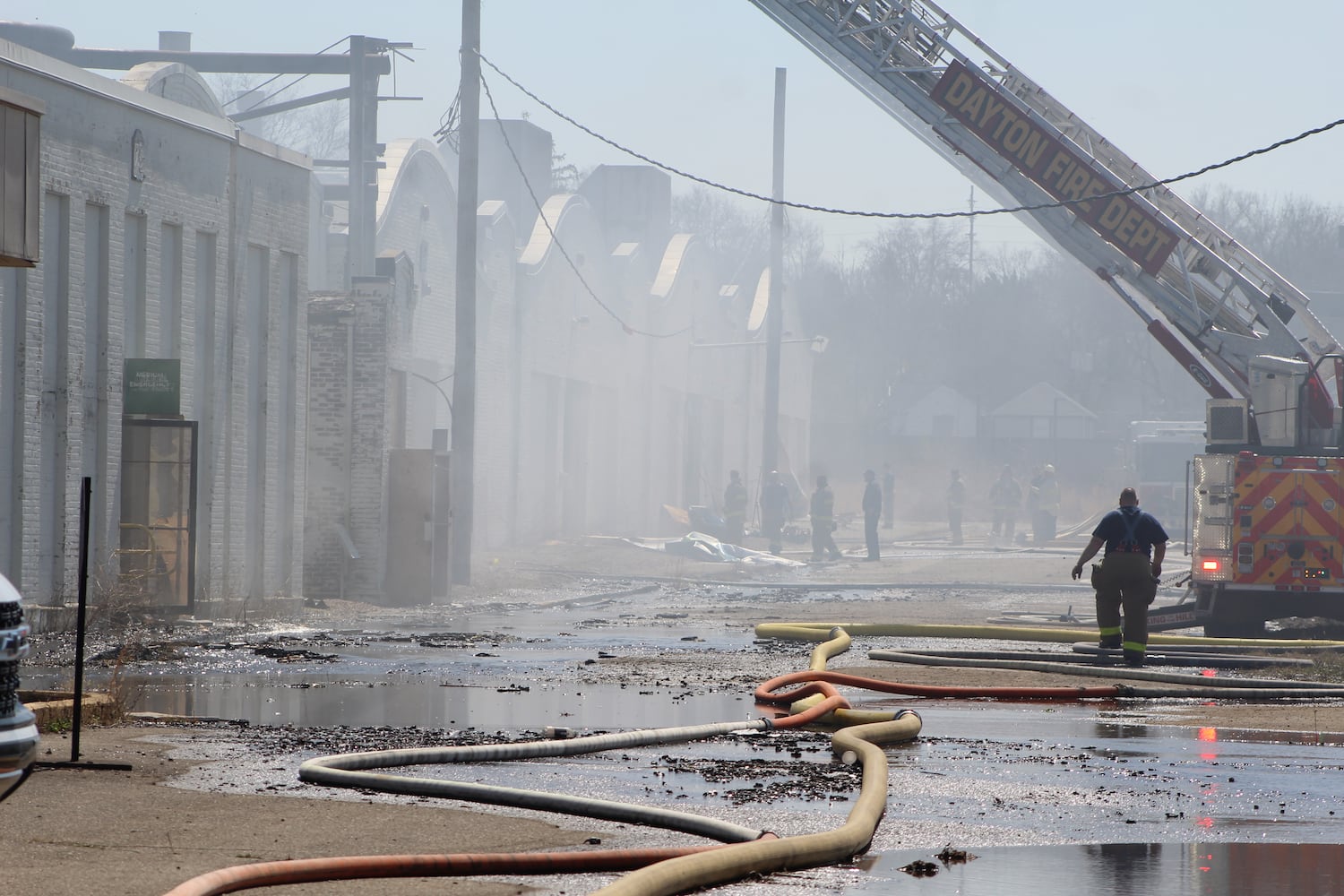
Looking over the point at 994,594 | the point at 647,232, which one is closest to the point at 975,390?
the point at 647,232

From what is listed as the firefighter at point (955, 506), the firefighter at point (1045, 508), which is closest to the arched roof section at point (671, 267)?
the firefighter at point (955, 506)

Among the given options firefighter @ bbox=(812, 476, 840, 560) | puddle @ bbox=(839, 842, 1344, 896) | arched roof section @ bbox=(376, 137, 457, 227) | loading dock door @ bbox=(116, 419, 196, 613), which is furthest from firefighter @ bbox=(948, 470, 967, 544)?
puddle @ bbox=(839, 842, 1344, 896)

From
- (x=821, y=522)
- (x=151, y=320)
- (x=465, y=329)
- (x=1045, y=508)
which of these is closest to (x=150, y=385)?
(x=151, y=320)

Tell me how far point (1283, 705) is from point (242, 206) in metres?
12.5

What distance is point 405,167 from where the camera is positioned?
27.8 m

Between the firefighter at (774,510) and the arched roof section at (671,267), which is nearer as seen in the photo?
the firefighter at (774,510)

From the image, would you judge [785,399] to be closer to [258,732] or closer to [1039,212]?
[1039,212]

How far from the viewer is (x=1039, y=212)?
17453 millimetres

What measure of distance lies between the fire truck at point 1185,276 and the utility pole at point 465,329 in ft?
21.2

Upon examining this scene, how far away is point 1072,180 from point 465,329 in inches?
352

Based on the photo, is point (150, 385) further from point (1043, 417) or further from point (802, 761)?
point (1043, 417)

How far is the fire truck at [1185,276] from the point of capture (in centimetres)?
1595

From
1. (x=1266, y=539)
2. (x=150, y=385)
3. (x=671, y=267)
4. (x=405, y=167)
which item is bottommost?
(x=1266, y=539)

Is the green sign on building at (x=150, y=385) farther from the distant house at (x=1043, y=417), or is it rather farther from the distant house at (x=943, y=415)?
the distant house at (x=943, y=415)
